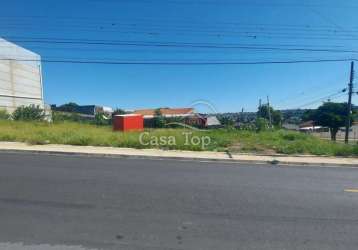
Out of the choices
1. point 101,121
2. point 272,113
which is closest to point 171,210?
point 101,121

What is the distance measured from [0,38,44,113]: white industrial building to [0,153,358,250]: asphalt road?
47025 mm

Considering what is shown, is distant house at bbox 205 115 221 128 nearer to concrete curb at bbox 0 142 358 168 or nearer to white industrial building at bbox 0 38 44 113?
concrete curb at bbox 0 142 358 168

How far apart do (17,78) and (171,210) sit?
182ft

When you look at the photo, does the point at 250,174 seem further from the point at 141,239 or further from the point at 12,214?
the point at 12,214

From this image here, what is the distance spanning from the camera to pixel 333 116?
41594mm

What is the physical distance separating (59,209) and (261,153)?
30.8 ft

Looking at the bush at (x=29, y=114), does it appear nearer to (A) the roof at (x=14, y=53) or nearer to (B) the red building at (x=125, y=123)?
(A) the roof at (x=14, y=53)

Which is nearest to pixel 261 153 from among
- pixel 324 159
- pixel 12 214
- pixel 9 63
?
pixel 324 159

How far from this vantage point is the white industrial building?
145ft

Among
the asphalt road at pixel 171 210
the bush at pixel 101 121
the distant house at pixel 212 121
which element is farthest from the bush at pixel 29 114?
the asphalt road at pixel 171 210

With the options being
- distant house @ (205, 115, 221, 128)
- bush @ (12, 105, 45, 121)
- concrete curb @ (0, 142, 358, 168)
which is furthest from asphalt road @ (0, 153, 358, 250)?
bush @ (12, 105, 45, 121)

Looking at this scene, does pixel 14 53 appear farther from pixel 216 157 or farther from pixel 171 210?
pixel 171 210

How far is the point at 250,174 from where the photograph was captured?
289 inches

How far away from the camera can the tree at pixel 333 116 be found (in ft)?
135
